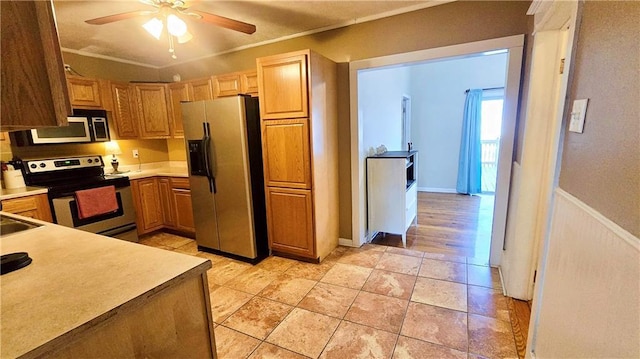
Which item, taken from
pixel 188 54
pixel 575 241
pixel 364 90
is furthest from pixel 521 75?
pixel 188 54

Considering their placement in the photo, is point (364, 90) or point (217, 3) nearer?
point (217, 3)

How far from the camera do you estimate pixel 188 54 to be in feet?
12.0

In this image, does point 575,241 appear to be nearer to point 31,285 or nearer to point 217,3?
point 31,285

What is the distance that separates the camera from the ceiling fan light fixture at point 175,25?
6.13 ft

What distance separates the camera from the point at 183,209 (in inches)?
139

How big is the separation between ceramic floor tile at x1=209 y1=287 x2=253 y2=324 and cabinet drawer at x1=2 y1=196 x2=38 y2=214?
1943 mm

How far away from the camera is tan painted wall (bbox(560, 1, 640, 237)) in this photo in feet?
2.49

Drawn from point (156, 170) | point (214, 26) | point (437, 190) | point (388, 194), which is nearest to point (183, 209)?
point (156, 170)

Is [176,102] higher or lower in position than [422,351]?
higher

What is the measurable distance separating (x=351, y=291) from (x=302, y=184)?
3.49 ft

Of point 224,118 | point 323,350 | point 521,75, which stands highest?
point 521,75

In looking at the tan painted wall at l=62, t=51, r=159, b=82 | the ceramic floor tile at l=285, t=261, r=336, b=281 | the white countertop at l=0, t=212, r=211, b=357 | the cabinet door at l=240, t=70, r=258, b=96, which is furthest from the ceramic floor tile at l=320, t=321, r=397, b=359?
the tan painted wall at l=62, t=51, r=159, b=82

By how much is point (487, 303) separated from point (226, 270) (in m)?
2.32

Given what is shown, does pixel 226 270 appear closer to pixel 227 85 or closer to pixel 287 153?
Answer: pixel 287 153
